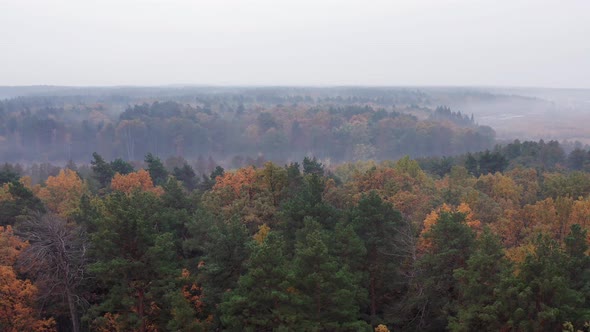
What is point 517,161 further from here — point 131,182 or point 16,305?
point 16,305

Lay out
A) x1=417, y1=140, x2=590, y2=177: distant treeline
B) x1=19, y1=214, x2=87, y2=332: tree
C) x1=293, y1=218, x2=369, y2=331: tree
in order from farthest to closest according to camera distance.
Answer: x1=417, y1=140, x2=590, y2=177: distant treeline
x1=19, y1=214, x2=87, y2=332: tree
x1=293, y1=218, x2=369, y2=331: tree

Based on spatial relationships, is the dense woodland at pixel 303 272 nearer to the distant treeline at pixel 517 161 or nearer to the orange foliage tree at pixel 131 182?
the orange foliage tree at pixel 131 182

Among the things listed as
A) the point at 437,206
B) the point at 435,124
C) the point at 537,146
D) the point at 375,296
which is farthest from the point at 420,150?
the point at 375,296

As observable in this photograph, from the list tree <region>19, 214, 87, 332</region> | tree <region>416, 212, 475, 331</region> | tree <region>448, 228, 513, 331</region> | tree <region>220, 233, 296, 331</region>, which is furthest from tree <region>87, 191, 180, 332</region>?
tree <region>448, 228, 513, 331</region>

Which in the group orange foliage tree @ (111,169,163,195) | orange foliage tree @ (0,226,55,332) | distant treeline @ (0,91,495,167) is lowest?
distant treeline @ (0,91,495,167)

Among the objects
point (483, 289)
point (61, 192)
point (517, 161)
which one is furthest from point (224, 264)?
point (517, 161)

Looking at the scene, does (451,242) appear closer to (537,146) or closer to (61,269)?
(61,269)

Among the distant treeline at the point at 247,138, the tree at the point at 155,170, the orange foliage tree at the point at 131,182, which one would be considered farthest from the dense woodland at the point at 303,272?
the distant treeline at the point at 247,138

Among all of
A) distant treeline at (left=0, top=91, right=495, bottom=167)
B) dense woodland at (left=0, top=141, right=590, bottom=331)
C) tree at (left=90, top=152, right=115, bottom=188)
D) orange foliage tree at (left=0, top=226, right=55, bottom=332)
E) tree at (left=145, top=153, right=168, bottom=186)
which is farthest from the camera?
distant treeline at (left=0, top=91, right=495, bottom=167)

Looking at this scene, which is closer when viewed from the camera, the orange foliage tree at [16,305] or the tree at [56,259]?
the tree at [56,259]

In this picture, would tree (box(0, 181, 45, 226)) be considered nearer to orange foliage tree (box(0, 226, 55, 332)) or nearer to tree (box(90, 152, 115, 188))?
orange foliage tree (box(0, 226, 55, 332))

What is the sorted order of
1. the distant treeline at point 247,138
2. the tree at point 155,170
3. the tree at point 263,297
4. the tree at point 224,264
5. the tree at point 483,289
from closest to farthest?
the tree at point 483,289, the tree at point 263,297, the tree at point 224,264, the tree at point 155,170, the distant treeline at point 247,138
